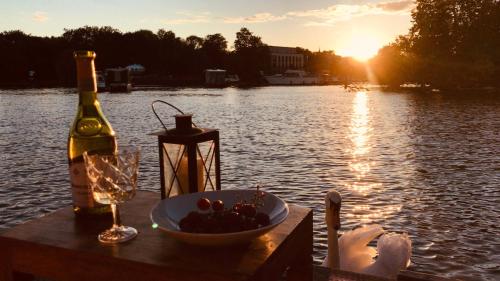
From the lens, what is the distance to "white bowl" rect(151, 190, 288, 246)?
6.48ft

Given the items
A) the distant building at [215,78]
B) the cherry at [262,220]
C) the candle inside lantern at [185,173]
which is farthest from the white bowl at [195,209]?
the distant building at [215,78]

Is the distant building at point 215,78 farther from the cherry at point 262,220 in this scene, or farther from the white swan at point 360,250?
the cherry at point 262,220

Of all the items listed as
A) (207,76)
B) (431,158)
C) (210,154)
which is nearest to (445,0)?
(207,76)

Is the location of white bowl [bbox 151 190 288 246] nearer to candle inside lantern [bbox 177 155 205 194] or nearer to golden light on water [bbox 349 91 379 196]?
candle inside lantern [bbox 177 155 205 194]

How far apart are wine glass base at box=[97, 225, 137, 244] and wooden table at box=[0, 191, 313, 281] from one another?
35mm

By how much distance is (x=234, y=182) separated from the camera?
12.7 m

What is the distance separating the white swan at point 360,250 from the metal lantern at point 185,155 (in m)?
1.61

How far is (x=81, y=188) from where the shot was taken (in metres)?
2.57

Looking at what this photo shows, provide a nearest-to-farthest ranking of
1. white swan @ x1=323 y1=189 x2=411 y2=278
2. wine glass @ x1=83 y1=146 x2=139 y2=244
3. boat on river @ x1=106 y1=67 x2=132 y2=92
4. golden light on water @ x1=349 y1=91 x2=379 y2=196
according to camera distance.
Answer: wine glass @ x1=83 y1=146 x2=139 y2=244 → white swan @ x1=323 y1=189 x2=411 y2=278 → golden light on water @ x1=349 y1=91 x2=379 y2=196 → boat on river @ x1=106 y1=67 x2=132 y2=92

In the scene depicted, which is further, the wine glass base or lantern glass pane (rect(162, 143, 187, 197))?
lantern glass pane (rect(162, 143, 187, 197))

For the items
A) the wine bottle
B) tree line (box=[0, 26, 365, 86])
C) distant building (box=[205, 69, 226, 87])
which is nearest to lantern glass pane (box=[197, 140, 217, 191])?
the wine bottle

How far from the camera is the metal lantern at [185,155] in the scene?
3068 mm

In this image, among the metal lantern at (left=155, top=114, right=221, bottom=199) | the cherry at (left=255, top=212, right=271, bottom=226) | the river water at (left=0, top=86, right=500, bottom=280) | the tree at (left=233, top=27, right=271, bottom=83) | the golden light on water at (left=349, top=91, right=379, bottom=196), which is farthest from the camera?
the tree at (left=233, top=27, right=271, bottom=83)

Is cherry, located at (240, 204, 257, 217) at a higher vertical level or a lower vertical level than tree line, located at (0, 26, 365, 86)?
lower
